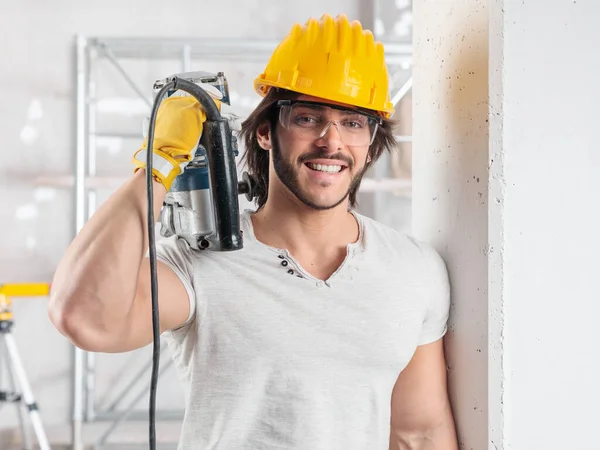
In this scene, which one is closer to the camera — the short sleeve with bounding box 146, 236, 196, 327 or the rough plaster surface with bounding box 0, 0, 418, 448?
the short sleeve with bounding box 146, 236, 196, 327

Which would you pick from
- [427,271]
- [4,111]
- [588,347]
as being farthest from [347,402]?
[4,111]

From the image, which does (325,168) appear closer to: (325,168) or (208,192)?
(325,168)

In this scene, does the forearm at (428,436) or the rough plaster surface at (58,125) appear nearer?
the forearm at (428,436)

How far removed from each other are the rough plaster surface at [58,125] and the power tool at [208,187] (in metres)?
2.96

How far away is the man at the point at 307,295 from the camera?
1188mm

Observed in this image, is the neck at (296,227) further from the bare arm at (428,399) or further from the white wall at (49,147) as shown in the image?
the white wall at (49,147)

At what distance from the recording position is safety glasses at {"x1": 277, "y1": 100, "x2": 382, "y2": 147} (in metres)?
1.28

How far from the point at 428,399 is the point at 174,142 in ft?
2.24

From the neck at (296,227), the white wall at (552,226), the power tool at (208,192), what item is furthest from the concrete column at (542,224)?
the power tool at (208,192)

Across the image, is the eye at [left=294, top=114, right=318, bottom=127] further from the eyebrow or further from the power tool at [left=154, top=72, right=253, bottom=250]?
the power tool at [left=154, top=72, right=253, bottom=250]

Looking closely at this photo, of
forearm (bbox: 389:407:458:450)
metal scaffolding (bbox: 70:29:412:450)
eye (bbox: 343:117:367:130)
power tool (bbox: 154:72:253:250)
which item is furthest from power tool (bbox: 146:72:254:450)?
metal scaffolding (bbox: 70:29:412:450)

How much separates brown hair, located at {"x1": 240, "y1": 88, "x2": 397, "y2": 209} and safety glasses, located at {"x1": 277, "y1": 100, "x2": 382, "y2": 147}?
37mm

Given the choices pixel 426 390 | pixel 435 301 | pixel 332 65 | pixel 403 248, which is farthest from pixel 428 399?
pixel 332 65

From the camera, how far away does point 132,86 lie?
384 centimetres
